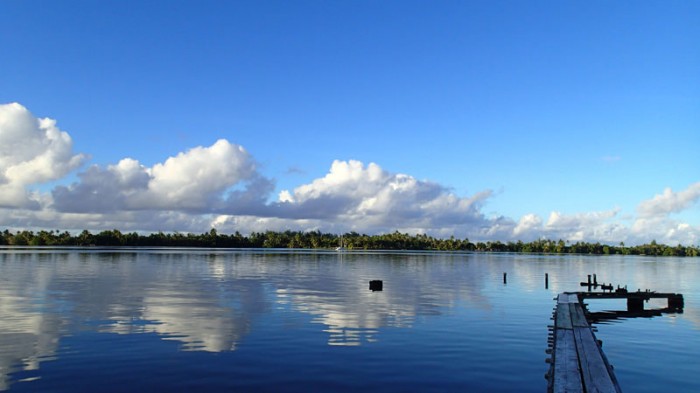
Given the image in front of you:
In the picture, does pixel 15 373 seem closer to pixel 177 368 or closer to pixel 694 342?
pixel 177 368

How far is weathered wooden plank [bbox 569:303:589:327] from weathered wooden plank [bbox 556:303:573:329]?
10.9 inches

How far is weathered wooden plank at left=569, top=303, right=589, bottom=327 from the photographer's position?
33875 mm

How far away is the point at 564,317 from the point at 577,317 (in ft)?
3.10

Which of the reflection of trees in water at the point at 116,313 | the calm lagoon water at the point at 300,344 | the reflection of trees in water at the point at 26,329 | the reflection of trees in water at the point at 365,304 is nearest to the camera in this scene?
the calm lagoon water at the point at 300,344

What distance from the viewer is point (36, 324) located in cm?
3450

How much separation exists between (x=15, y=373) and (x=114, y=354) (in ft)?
15.3

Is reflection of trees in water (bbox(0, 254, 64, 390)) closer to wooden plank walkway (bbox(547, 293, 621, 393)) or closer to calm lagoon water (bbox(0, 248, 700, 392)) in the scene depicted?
calm lagoon water (bbox(0, 248, 700, 392))

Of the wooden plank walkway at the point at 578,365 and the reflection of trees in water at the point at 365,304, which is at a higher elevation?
the wooden plank walkway at the point at 578,365

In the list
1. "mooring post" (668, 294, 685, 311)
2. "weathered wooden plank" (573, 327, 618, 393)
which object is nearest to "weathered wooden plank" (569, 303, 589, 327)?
"weathered wooden plank" (573, 327, 618, 393)

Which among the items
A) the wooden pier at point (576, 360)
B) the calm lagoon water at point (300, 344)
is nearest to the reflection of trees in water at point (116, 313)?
the calm lagoon water at point (300, 344)

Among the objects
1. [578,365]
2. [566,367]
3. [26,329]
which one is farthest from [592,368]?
[26,329]

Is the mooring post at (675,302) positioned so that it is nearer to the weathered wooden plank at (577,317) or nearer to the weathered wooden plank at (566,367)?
the weathered wooden plank at (577,317)

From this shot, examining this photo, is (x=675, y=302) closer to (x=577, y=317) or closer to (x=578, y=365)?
(x=577, y=317)

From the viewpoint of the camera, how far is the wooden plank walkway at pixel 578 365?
18312 mm
